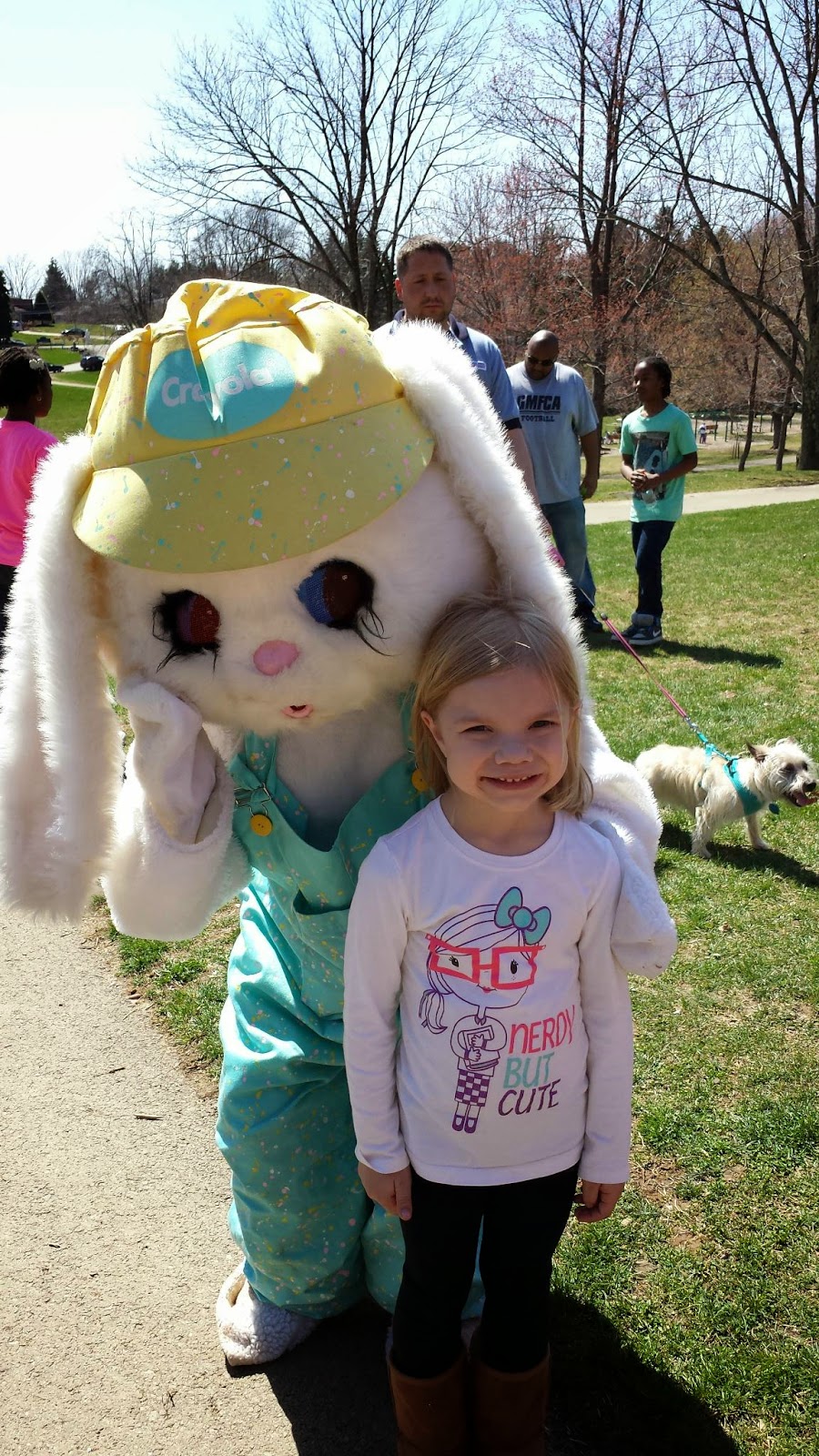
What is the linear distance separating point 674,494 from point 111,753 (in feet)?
22.4

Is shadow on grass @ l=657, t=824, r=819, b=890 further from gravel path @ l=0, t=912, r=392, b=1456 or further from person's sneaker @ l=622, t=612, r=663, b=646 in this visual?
person's sneaker @ l=622, t=612, r=663, b=646

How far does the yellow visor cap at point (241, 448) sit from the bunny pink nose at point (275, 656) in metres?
0.15

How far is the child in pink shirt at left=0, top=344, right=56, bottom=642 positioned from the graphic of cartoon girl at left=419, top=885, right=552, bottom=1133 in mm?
4259

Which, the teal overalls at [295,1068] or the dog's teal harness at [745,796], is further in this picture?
the dog's teal harness at [745,796]

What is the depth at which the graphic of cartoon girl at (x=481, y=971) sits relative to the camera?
1.55 meters

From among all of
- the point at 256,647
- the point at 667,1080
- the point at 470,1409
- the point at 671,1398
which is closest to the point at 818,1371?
the point at 671,1398

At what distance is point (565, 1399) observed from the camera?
6.72ft

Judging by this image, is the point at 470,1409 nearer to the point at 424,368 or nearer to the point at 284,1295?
the point at 284,1295

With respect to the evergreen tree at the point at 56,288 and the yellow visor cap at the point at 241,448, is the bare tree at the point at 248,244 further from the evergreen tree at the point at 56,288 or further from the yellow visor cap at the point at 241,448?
the evergreen tree at the point at 56,288

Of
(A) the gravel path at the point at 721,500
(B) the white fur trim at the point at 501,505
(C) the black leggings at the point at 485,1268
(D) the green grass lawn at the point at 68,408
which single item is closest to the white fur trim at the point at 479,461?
(B) the white fur trim at the point at 501,505

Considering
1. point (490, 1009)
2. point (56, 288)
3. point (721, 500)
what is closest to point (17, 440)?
point (490, 1009)

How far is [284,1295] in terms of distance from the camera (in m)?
2.12

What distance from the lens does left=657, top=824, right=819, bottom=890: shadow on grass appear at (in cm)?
435

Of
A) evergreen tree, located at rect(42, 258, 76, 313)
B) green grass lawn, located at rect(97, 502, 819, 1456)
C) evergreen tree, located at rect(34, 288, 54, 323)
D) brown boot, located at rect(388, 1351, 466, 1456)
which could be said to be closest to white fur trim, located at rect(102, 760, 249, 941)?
brown boot, located at rect(388, 1351, 466, 1456)
